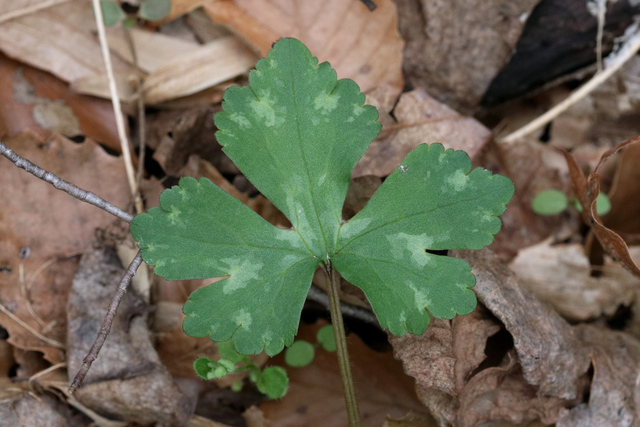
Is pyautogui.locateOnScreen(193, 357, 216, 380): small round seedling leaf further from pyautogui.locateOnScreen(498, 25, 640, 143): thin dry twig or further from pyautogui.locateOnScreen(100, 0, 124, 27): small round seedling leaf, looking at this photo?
pyautogui.locateOnScreen(498, 25, 640, 143): thin dry twig

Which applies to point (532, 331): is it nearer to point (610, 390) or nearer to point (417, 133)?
point (610, 390)

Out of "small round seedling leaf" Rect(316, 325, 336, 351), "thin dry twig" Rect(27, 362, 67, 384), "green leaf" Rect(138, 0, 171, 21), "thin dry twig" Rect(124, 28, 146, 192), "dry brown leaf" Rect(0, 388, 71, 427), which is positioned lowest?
"dry brown leaf" Rect(0, 388, 71, 427)

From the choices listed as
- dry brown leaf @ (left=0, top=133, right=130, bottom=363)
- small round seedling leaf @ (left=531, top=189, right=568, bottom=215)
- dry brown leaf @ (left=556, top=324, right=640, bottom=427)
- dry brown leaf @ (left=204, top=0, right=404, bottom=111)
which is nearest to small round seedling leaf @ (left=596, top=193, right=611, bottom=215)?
small round seedling leaf @ (left=531, top=189, right=568, bottom=215)

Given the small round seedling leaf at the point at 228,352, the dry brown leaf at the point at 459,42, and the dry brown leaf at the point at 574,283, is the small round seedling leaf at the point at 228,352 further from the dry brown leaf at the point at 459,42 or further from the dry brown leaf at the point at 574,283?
the dry brown leaf at the point at 459,42

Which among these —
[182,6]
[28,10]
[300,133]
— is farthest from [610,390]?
[28,10]

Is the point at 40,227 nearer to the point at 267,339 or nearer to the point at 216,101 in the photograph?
the point at 216,101

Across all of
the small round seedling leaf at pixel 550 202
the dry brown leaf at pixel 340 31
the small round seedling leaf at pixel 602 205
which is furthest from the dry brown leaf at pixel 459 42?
the small round seedling leaf at pixel 602 205
